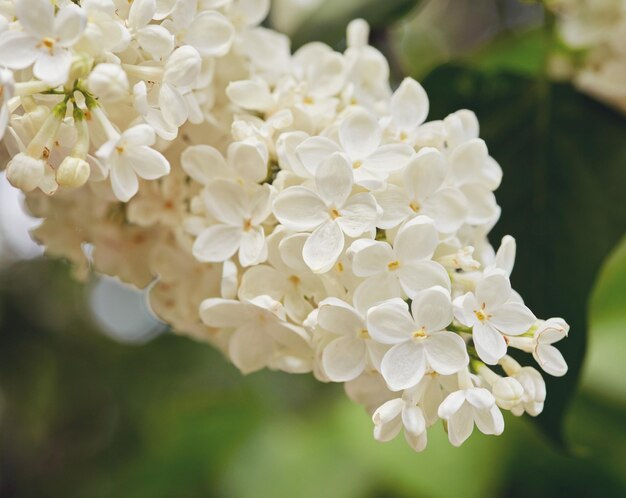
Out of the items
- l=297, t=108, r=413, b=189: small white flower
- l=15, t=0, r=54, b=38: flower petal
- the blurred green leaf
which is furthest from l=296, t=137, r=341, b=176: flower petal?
the blurred green leaf

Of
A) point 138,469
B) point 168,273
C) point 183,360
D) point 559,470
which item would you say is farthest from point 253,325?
point 183,360

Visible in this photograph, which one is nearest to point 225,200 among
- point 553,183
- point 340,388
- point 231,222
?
point 231,222

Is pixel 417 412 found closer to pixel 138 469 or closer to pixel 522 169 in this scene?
pixel 522 169

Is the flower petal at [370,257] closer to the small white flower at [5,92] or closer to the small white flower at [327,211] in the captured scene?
the small white flower at [327,211]

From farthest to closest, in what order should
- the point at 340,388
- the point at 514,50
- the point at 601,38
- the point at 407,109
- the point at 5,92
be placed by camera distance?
the point at 340,388 → the point at 514,50 → the point at 601,38 → the point at 407,109 → the point at 5,92

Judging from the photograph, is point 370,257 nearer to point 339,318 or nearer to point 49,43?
point 339,318

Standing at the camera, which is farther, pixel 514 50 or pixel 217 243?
pixel 514 50
